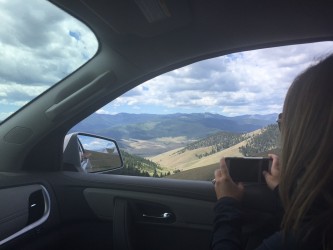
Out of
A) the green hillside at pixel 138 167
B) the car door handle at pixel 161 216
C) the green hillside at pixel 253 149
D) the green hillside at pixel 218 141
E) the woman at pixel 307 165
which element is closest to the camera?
the woman at pixel 307 165

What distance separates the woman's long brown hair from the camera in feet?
4.84

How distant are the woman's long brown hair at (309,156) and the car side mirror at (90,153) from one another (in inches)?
80.6

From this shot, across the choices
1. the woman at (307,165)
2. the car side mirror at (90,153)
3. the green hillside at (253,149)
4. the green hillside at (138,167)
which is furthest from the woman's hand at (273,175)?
the car side mirror at (90,153)

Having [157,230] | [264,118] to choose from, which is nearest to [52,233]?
[157,230]

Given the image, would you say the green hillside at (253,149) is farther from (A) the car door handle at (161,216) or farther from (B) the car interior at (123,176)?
(A) the car door handle at (161,216)

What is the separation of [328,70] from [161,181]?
189cm

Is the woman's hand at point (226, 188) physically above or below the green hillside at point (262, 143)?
below

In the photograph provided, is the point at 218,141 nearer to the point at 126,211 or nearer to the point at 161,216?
the point at 161,216

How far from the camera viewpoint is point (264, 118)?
3.11 meters

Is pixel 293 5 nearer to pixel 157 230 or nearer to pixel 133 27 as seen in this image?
pixel 133 27

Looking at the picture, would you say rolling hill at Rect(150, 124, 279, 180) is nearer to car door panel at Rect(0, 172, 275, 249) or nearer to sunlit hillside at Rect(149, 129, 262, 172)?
sunlit hillside at Rect(149, 129, 262, 172)

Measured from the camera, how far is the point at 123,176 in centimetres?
339

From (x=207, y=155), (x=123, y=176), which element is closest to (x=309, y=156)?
(x=207, y=155)

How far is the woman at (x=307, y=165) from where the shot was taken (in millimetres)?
1469
